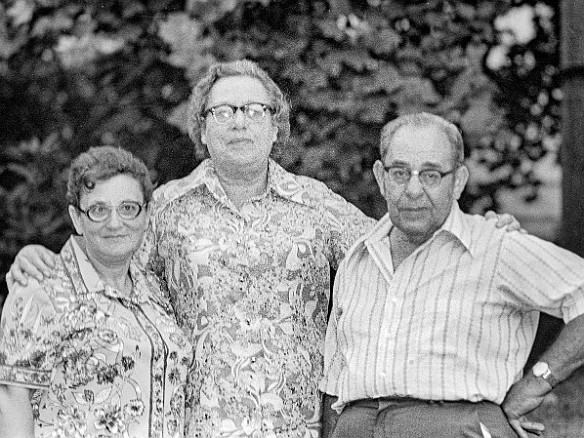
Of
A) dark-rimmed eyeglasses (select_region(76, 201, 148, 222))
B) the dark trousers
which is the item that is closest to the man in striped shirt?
the dark trousers

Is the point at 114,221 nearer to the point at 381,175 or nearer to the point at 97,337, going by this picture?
the point at 97,337

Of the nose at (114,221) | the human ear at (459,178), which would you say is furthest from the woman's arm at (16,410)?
the human ear at (459,178)

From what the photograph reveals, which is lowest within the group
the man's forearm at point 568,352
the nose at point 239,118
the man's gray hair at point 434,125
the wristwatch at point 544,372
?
the wristwatch at point 544,372

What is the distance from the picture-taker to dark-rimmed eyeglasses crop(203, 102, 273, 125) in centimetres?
343

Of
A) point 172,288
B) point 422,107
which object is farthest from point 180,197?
point 422,107

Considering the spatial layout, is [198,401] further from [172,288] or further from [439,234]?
[439,234]

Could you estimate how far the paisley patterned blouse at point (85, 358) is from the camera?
2.95m

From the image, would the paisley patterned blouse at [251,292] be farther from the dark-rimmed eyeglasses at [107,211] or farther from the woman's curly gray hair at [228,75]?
the dark-rimmed eyeglasses at [107,211]

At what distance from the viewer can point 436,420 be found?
2965 mm

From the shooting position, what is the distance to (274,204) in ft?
11.5

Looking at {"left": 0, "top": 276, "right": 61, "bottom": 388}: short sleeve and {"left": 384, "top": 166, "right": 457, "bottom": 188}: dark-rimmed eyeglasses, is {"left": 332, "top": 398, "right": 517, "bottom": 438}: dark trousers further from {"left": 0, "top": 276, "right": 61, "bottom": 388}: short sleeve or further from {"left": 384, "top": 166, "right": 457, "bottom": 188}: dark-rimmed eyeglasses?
{"left": 0, "top": 276, "right": 61, "bottom": 388}: short sleeve

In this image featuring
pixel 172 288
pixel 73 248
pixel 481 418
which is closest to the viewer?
pixel 481 418

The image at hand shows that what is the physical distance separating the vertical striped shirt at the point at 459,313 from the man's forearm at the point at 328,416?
8.4 inches

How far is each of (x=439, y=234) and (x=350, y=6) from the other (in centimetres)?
197
